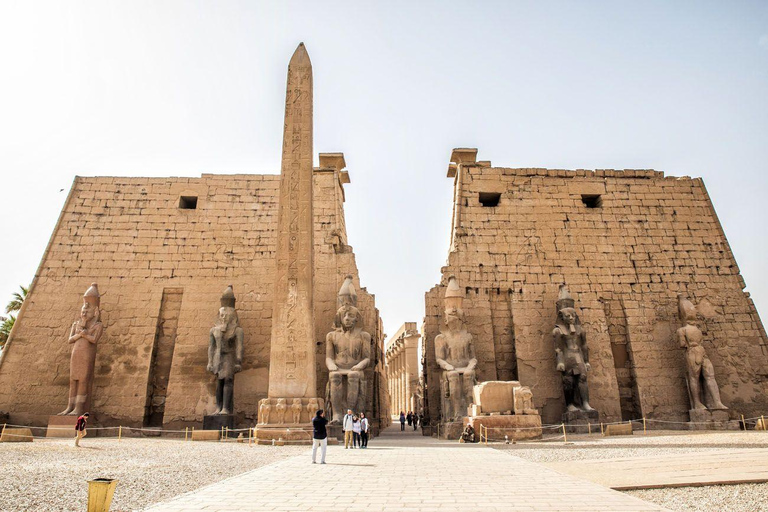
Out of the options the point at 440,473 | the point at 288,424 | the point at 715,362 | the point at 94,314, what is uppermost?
the point at 94,314

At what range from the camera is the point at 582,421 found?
926 cm

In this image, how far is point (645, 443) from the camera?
6.72 m

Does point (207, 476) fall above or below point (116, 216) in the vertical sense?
below

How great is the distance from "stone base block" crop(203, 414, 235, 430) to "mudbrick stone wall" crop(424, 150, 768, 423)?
3.90m

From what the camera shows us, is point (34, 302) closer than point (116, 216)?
Yes

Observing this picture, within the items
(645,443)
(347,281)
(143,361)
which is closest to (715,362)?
(645,443)

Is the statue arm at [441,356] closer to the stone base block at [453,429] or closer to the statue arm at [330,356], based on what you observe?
the stone base block at [453,429]

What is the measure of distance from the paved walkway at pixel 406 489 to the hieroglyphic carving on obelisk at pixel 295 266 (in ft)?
7.74

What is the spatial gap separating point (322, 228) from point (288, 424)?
5.34 metres

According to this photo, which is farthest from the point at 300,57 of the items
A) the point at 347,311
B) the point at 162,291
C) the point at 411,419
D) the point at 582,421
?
the point at 411,419

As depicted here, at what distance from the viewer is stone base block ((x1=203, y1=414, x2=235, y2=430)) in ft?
29.5

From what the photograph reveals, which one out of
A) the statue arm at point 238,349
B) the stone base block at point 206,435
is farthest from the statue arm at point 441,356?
the stone base block at point 206,435

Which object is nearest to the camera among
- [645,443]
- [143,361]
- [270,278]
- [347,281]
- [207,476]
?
[207,476]

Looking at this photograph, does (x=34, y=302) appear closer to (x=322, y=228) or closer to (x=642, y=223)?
(x=322, y=228)
